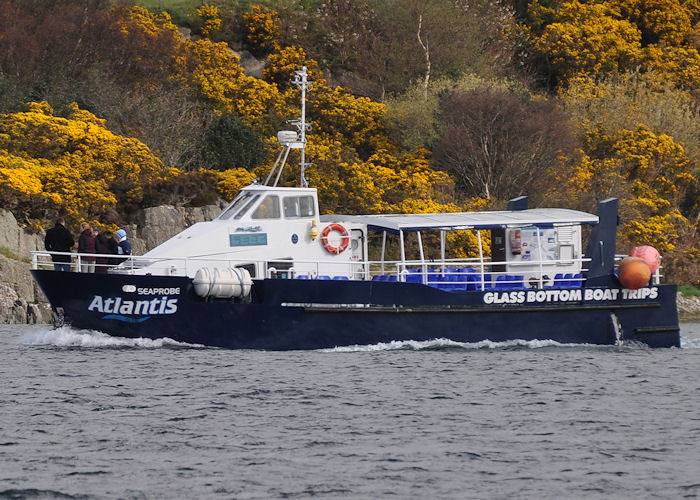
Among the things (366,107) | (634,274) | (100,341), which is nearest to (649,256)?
(634,274)

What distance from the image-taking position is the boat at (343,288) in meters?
25.9

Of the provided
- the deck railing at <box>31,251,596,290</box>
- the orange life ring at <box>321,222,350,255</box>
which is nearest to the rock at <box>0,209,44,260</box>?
the deck railing at <box>31,251,596,290</box>

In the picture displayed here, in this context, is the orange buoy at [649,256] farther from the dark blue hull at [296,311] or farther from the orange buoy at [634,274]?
the dark blue hull at [296,311]

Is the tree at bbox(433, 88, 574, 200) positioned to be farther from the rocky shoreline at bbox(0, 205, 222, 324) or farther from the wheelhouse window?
the wheelhouse window

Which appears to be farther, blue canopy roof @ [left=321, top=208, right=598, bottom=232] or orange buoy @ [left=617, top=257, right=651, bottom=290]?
orange buoy @ [left=617, top=257, right=651, bottom=290]

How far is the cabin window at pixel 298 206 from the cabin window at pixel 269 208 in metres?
0.18

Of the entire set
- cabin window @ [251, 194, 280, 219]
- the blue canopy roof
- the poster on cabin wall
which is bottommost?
the poster on cabin wall

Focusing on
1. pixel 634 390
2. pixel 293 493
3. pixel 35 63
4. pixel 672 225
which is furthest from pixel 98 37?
pixel 293 493

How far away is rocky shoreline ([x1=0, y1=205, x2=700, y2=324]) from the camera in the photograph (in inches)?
1451

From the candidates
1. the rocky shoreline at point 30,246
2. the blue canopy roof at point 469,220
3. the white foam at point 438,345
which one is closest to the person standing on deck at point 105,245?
the blue canopy roof at point 469,220

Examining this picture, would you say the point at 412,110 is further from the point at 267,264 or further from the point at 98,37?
the point at 267,264

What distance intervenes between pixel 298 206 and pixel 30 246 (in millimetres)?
14645

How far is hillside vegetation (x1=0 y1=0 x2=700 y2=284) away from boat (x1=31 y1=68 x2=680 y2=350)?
14706 millimetres

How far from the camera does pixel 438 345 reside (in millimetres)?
26984
